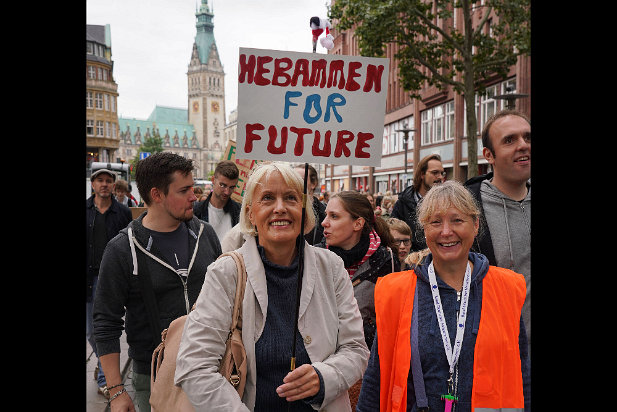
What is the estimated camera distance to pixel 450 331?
93.6 inches

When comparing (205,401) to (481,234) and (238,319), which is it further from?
(481,234)

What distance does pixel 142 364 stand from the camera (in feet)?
9.69

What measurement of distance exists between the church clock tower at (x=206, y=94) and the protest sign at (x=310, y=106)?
156825 mm

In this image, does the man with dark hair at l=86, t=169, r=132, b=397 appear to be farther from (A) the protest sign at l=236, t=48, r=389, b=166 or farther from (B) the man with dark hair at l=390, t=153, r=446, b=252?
(A) the protest sign at l=236, t=48, r=389, b=166

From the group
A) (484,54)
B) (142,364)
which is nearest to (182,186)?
(142,364)

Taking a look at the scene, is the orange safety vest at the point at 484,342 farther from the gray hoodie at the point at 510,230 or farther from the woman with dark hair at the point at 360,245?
the woman with dark hair at the point at 360,245

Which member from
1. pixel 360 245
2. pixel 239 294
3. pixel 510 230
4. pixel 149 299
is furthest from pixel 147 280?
pixel 510 230

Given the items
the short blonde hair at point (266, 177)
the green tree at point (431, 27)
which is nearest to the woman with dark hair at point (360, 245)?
the short blonde hair at point (266, 177)

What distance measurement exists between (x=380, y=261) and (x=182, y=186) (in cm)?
132

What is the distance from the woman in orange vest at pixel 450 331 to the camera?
232 cm

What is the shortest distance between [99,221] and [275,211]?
3964mm

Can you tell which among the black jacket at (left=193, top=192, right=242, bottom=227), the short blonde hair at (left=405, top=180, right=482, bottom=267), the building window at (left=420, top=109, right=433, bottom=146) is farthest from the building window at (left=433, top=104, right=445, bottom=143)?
the short blonde hair at (left=405, top=180, right=482, bottom=267)

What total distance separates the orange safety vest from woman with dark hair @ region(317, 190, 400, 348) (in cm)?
91

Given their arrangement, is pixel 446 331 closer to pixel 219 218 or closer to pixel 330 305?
pixel 330 305
